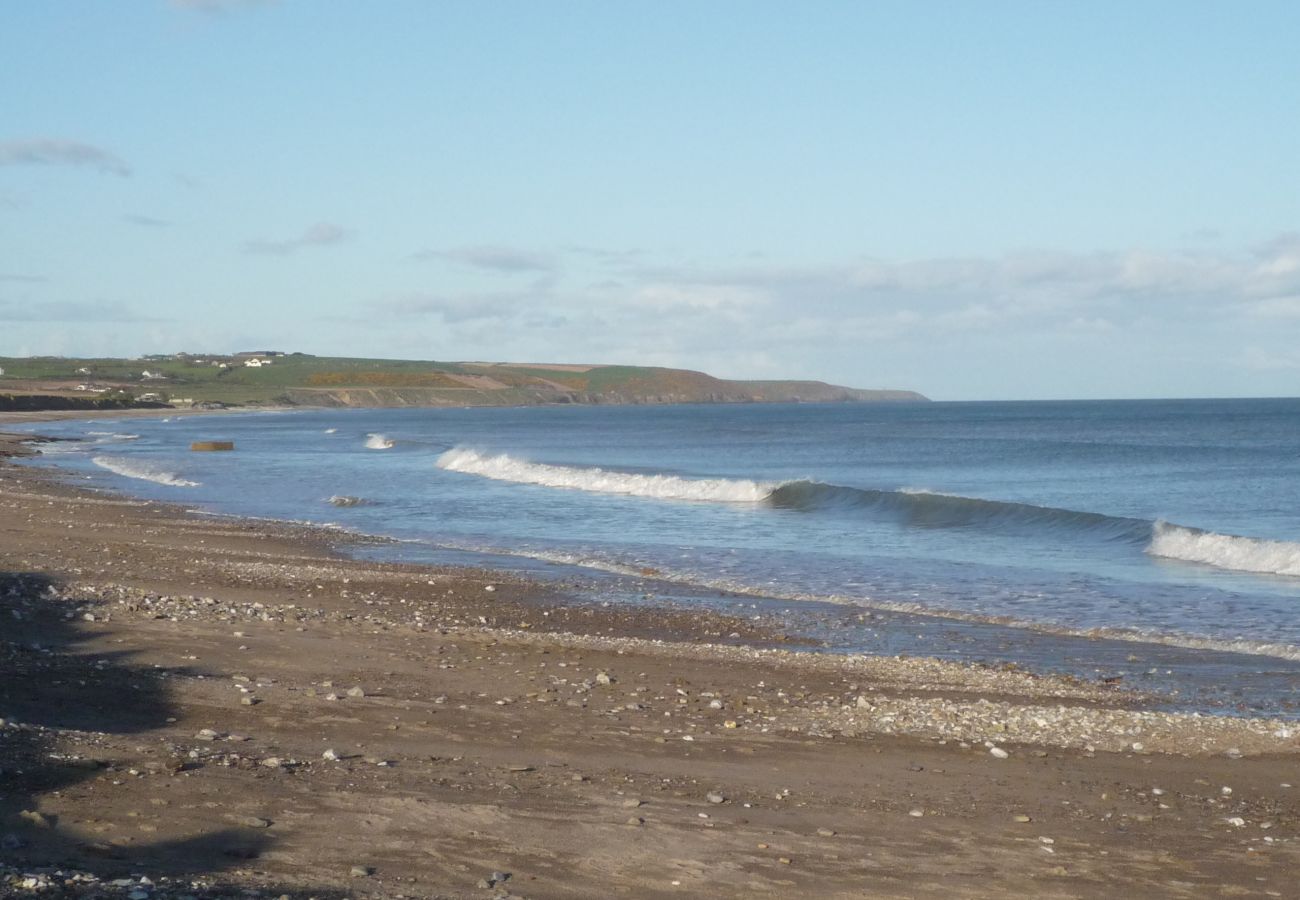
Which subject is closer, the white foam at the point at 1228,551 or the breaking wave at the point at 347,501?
the white foam at the point at 1228,551

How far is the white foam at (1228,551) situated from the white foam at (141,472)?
104 feet

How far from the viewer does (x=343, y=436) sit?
99.8m

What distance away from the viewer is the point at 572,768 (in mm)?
9406

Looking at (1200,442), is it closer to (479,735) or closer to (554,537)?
(554,537)

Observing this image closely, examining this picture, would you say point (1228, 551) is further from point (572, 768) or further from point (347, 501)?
point (347, 501)

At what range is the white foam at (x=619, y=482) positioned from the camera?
1719 inches

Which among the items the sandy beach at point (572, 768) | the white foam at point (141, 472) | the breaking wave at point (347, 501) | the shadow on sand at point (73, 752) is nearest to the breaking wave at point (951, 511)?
the breaking wave at point (347, 501)

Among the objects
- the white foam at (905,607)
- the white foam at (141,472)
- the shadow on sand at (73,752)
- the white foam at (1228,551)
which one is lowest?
the white foam at (141,472)

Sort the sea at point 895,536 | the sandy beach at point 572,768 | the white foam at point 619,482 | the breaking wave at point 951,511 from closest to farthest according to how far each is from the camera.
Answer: the sandy beach at point 572,768 < the sea at point 895,536 < the breaking wave at point 951,511 < the white foam at point 619,482

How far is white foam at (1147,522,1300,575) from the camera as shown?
976 inches

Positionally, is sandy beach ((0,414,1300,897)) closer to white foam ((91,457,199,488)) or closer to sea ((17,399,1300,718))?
sea ((17,399,1300,718))

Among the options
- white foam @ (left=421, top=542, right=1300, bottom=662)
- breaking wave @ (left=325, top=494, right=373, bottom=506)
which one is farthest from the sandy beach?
breaking wave @ (left=325, top=494, right=373, bottom=506)

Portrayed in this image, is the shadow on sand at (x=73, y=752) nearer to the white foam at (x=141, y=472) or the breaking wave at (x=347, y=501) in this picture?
the breaking wave at (x=347, y=501)

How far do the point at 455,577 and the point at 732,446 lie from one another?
68973 mm
